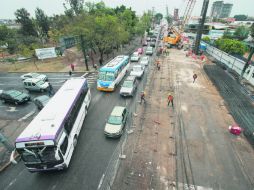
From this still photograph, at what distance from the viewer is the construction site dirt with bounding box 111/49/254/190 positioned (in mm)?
10336

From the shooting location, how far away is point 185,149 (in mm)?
12750

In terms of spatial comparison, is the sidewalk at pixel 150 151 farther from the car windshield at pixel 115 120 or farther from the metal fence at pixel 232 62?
the metal fence at pixel 232 62

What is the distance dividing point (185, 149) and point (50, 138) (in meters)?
10.6

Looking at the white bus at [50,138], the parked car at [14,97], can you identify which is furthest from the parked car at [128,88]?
the parked car at [14,97]

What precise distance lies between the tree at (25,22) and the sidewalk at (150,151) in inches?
2324

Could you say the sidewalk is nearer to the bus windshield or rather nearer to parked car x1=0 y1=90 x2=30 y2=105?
the bus windshield

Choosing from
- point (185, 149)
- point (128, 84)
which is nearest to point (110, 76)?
point (128, 84)

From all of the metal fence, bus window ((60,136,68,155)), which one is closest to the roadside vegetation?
bus window ((60,136,68,155))

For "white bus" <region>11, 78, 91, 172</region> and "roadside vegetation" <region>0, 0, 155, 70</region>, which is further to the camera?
"roadside vegetation" <region>0, 0, 155, 70</region>

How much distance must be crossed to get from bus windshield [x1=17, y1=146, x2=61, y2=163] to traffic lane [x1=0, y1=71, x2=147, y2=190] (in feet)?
6.92

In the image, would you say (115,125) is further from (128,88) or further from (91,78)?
(91,78)

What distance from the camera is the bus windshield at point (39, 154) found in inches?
355

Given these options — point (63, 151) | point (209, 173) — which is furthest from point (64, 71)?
point (209, 173)

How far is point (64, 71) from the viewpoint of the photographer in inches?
1226
